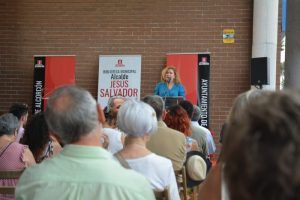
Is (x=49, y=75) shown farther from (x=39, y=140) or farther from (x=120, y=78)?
(x=39, y=140)

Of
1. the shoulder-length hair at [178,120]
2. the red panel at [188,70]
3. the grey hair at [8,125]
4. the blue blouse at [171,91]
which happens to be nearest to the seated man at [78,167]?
the grey hair at [8,125]

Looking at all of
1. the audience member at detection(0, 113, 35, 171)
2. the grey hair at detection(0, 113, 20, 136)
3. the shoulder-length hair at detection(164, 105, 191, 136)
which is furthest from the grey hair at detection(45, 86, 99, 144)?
the shoulder-length hair at detection(164, 105, 191, 136)

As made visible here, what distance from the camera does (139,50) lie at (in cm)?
913

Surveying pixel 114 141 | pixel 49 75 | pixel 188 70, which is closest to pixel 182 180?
pixel 114 141

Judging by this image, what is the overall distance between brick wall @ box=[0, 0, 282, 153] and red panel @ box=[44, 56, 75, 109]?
23 centimetres

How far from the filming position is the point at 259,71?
8188 millimetres

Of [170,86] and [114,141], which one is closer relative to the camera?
[114,141]

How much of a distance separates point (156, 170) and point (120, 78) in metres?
6.16

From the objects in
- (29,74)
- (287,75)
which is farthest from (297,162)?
(29,74)

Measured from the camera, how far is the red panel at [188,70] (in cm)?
862

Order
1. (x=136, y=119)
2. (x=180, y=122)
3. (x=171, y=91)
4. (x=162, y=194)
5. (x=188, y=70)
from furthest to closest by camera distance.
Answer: (x=188, y=70), (x=171, y=91), (x=180, y=122), (x=136, y=119), (x=162, y=194)

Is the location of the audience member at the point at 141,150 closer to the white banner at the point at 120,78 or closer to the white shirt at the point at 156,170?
the white shirt at the point at 156,170

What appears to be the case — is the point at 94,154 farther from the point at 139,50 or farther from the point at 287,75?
the point at 139,50

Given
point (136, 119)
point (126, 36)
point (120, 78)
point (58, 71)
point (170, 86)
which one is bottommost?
point (136, 119)
